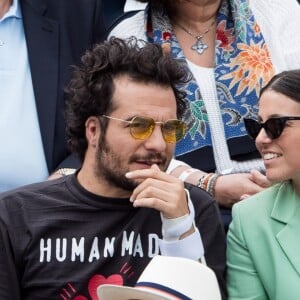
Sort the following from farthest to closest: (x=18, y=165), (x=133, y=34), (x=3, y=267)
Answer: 1. (x=133, y=34)
2. (x=18, y=165)
3. (x=3, y=267)

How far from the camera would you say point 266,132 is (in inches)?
123

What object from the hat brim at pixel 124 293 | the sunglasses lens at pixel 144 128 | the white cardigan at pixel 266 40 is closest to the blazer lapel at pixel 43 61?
the white cardigan at pixel 266 40

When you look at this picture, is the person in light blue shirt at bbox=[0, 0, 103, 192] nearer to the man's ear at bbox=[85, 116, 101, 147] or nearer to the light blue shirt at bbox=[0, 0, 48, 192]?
the light blue shirt at bbox=[0, 0, 48, 192]

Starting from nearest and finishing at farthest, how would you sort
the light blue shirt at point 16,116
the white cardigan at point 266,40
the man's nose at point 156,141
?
the man's nose at point 156,141 → the light blue shirt at point 16,116 → the white cardigan at point 266,40

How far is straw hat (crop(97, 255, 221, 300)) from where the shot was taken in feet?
7.77

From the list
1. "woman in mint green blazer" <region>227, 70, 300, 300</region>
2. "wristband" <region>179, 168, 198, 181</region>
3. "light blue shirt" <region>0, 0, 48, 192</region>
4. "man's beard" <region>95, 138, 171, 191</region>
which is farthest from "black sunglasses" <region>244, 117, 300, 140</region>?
"light blue shirt" <region>0, 0, 48, 192</region>

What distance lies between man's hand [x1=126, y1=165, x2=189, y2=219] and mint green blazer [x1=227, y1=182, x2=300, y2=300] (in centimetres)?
30

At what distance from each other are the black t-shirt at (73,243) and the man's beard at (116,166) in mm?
67

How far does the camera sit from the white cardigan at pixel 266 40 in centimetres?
372

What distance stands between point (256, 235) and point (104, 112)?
646 millimetres

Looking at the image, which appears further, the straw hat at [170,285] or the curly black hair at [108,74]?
the curly black hair at [108,74]

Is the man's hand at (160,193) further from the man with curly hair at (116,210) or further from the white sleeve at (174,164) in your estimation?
the white sleeve at (174,164)

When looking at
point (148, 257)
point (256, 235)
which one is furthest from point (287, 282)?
point (148, 257)

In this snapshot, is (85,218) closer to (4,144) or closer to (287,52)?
(4,144)
